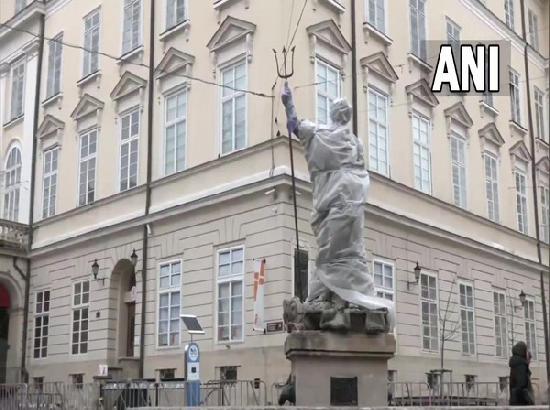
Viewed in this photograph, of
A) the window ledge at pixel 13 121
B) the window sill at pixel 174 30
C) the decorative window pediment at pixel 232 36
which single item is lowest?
the decorative window pediment at pixel 232 36

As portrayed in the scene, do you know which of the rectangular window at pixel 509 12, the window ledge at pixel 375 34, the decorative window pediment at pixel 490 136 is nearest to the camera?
the window ledge at pixel 375 34

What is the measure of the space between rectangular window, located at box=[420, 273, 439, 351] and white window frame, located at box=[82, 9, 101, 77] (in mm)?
11046

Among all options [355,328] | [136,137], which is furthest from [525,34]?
[355,328]

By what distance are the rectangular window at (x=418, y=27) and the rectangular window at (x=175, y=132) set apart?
6.75m

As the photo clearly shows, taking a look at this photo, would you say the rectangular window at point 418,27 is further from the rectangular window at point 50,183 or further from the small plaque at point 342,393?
the small plaque at point 342,393

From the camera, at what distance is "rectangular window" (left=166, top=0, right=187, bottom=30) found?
21312 millimetres

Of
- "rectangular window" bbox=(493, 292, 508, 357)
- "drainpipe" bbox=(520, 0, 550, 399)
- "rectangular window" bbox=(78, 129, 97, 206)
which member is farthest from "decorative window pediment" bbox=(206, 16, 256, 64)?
"drainpipe" bbox=(520, 0, 550, 399)

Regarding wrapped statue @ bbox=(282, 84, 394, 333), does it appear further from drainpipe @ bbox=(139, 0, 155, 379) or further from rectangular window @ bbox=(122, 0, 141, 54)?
rectangular window @ bbox=(122, 0, 141, 54)

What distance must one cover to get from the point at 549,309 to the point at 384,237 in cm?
1084

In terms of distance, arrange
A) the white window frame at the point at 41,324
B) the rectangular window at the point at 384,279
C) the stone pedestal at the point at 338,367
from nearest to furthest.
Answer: the stone pedestal at the point at 338,367 → the rectangular window at the point at 384,279 → the white window frame at the point at 41,324

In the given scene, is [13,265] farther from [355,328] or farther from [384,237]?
[355,328]

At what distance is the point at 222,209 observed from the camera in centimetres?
1908

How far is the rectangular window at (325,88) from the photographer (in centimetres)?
1905

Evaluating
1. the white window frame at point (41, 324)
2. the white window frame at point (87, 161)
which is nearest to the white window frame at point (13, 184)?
the white window frame at point (41, 324)
